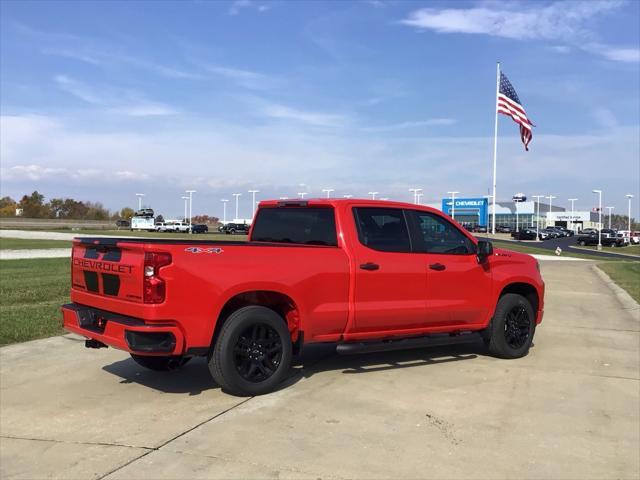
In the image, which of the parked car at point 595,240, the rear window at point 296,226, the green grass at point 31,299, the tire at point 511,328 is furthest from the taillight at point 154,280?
the parked car at point 595,240

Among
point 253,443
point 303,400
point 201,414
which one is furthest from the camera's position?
point 303,400

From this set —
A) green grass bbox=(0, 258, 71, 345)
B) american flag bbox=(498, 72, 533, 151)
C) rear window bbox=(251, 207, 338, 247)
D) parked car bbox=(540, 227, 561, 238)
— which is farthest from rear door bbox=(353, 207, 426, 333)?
parked car bbox=(540, 227, 561, 238)

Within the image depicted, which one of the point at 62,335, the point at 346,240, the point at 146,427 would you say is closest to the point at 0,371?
the point at 62,335

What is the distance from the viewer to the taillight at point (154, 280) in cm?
485

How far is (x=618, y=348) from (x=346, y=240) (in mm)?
4411

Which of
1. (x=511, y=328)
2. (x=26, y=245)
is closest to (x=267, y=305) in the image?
(x=511, y=328)

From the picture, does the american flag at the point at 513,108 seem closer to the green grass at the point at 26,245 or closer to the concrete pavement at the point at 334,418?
the green grass at the point at 26,245

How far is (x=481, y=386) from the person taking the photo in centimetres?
595

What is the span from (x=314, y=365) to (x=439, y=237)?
2.01 metres

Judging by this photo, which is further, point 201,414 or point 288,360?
point 288,360

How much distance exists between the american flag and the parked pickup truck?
3632 cm

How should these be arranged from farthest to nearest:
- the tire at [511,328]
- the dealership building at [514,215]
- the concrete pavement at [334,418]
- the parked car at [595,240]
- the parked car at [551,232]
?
the dealership building at [514,215]
the parked car at [551,232]
the parked car at [595,240]
the tire at [511,328]
the concrete pavement at [334,418]

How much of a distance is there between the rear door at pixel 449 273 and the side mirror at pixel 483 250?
0.21 ft

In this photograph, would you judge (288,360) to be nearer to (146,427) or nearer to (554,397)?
(146,427)
